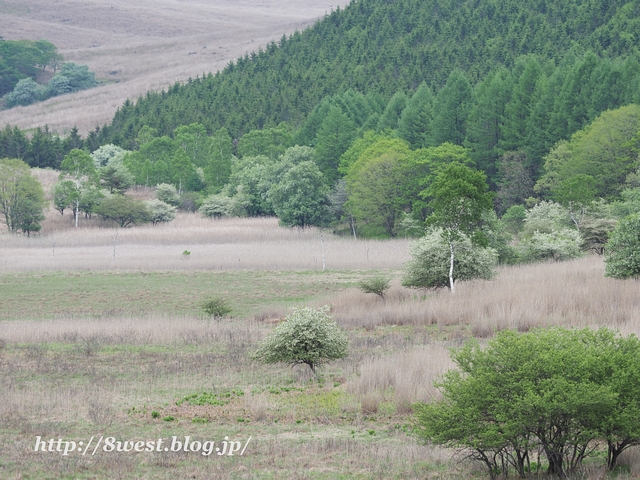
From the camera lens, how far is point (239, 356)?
71.8ft

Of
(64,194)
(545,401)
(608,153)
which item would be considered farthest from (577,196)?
(64,194)

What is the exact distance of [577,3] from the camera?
119062mm

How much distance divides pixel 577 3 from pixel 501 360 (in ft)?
390

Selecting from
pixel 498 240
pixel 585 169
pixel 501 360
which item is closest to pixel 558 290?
pixel 498 240

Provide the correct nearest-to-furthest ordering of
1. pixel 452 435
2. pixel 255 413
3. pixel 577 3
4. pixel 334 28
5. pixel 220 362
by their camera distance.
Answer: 1. pixel 452 435
2. pixel 255 413
3. pixel 220 362
4. pixel 577 3
5. pixel 334 28

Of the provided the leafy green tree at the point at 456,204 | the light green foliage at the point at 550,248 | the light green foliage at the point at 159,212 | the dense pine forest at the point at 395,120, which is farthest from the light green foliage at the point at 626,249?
the light green foliage at the point at 159,212

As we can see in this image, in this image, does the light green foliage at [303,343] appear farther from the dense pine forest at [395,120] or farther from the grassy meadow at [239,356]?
the dense pine forest at [395,120]

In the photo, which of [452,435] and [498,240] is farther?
[498,240]

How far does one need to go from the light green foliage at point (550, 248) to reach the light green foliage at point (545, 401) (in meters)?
26.7

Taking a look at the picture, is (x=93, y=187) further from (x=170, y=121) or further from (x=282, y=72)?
(x=282, y=72)

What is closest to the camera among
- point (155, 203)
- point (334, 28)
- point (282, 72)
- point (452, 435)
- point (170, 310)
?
point (452, 435)

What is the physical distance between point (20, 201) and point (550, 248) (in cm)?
4886

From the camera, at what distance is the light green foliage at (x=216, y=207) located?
77.7 meters

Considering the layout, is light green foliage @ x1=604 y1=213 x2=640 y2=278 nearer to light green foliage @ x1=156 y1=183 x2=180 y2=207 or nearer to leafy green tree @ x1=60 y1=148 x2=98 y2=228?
leafy green tree @ x1=60 y1=148 x2=98 y2=228
